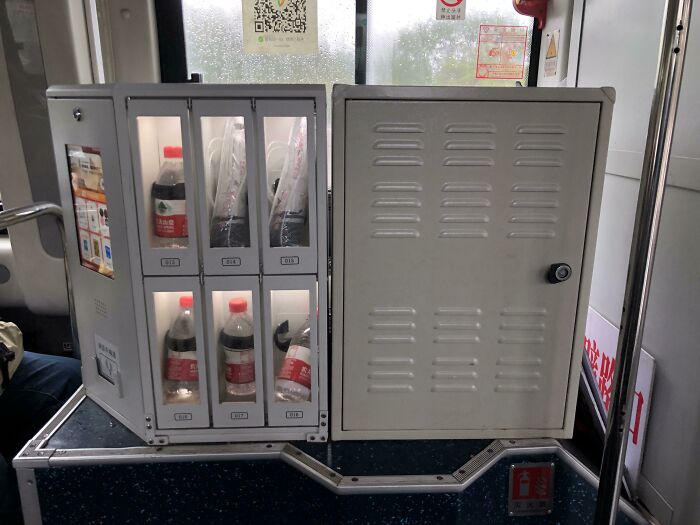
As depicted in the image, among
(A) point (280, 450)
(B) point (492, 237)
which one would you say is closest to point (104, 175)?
(A) point (280, 450)

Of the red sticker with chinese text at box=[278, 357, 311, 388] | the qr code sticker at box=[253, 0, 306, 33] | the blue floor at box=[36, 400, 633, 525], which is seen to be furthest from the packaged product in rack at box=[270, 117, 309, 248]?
the qr code sticker at box=[253, 0, 306, 33]

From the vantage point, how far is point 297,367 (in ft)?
4.82

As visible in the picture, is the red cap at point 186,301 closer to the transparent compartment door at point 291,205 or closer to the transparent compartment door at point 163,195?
the transparent compartment door at point 163,195

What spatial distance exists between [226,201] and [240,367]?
43 centimetres

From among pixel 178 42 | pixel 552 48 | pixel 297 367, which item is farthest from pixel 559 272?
pixel 178 42

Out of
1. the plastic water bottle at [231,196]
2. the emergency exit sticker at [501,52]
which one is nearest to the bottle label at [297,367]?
the plastic water bottle at [231,196]

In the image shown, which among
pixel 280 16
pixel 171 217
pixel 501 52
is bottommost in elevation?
pixel 171 217

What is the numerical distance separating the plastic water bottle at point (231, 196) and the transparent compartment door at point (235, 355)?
0.12 meters

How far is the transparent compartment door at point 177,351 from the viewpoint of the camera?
1.38m

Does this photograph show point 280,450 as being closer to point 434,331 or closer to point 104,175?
point 434,331

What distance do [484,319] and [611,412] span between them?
1.17ft

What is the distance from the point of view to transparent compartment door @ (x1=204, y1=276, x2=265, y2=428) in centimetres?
140

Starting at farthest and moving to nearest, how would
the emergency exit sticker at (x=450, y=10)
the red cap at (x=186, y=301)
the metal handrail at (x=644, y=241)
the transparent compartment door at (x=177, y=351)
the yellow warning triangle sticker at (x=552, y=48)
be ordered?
the emergency exit sticker at (x=450, y=10) → the yellow warning triangle sticker at (x=552, y=48) → the red cap at (x=186, y=301) → the transparent compartment door at (x=177, y=351) → the metal handrail at (x=644, y=241)

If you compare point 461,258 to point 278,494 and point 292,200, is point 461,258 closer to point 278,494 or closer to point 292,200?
point 292,200
